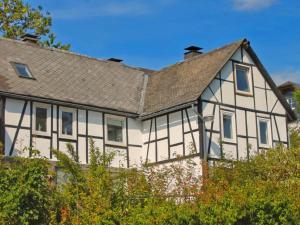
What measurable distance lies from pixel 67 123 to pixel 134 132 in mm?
3610

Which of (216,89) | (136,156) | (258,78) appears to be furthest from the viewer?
(258,78)

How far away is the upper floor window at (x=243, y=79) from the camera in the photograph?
29.5 meters

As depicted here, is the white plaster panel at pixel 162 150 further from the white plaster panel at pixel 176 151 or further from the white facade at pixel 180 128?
the white plaster panel at pixel 176 151

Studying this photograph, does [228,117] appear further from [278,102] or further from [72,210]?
[72,210]

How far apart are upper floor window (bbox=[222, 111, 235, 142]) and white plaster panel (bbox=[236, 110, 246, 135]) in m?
0.28

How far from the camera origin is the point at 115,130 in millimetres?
28750

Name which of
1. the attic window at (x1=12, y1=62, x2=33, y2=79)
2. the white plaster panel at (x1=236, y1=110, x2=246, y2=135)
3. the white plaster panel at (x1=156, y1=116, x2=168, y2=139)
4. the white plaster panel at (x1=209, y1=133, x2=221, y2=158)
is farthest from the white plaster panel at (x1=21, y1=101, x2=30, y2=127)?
the white plaster panel at (x1=236, y1=110, x2=246, y2=135)

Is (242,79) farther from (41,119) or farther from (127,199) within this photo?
(127,199)

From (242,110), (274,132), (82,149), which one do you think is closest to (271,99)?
(274,132)

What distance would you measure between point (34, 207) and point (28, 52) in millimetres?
13274

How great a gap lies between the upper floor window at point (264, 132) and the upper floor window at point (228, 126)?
174 centimetres

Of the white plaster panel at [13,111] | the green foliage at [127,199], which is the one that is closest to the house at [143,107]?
the white plaster panel at [13,111]

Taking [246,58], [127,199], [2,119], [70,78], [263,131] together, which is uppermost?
[246,58]

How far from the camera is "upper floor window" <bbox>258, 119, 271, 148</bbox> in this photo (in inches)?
1161
